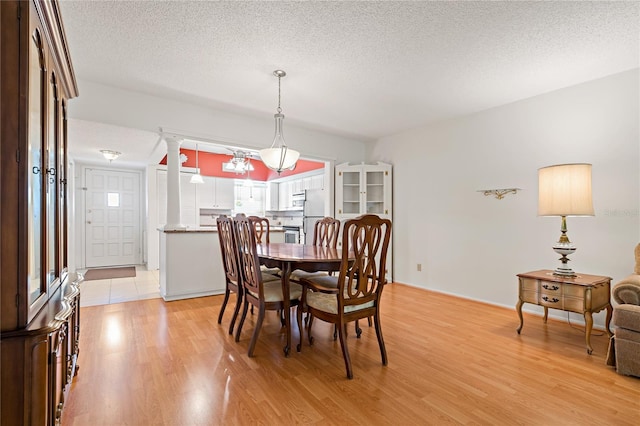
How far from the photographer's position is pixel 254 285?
2484mm

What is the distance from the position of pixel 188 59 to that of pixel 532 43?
2.84 metres

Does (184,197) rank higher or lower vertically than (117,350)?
higher

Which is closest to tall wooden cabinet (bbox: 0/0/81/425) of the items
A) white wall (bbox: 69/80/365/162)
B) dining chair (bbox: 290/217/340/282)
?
dining chair (bbox: 290/217/340/282)

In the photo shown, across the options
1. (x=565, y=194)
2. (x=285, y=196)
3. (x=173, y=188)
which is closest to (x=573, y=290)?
(x=565, y=194)

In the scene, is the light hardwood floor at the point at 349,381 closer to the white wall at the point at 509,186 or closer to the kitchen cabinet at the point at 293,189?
the white wall at the point at 509,186

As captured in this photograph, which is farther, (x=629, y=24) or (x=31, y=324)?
(x=629, y=24)

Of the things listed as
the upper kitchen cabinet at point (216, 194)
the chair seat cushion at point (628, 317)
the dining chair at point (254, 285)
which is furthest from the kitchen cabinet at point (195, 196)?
the chair seat cushion at point (628, 317)

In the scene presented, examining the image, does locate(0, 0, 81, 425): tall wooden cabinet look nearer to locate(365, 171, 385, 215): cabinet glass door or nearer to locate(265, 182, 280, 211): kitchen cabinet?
locate(365, 171, 385, 215): cabinet glass door

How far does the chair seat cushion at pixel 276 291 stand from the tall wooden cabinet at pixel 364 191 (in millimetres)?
2596

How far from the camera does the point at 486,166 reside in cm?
386

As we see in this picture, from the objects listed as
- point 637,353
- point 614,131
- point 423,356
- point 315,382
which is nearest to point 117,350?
point 315,382

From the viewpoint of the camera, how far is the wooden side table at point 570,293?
7.87ft

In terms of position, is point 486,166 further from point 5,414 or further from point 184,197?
point 184,197

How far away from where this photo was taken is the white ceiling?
6.77 feet
